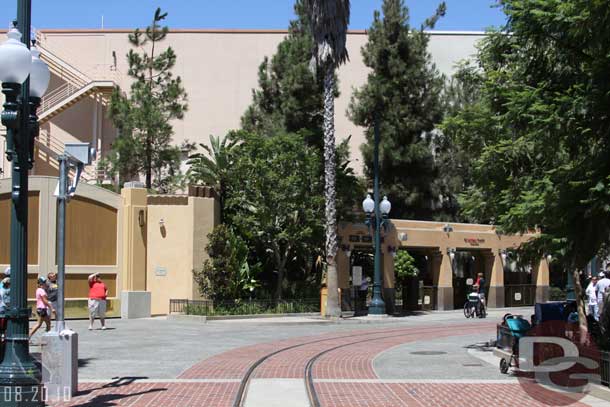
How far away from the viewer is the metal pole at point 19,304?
9641 millimetres

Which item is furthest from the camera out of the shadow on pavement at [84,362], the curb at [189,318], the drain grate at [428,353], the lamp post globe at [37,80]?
the curb at [189,318]

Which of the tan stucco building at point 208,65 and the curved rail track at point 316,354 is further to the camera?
the tan stucco building at point 208,65

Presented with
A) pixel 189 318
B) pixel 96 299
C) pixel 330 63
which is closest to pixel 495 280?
pixel 330 63

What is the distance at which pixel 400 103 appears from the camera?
4328 cm

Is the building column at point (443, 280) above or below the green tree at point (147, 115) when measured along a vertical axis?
below

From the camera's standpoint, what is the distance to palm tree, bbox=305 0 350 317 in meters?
31.0

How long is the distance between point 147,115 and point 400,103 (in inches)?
593

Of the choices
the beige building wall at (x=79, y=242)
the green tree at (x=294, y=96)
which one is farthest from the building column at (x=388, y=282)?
the beige building wall at (x=79, y=242)

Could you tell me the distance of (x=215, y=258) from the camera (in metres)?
30.9

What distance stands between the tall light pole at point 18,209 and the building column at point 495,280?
1364 inches

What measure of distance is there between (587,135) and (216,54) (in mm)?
38192

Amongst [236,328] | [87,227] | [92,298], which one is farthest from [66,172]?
[87,227]

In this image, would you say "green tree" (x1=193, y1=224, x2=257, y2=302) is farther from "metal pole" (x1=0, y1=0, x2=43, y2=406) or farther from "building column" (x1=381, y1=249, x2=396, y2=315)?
"metal pole" (x1=0, y1=0, x2=43, y2=406)

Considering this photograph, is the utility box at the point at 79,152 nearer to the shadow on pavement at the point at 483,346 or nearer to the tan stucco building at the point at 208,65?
the shadow on pavement at the point at 483,346
